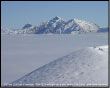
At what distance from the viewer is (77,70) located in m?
21.5

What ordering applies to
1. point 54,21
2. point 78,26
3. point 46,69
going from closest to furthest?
point 46,69 → point 54,21 → point 78,26

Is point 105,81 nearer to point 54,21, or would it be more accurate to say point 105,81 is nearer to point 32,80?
point 32,80

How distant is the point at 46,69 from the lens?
24.2 meters

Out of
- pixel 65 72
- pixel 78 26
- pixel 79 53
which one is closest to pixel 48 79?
pixel 65 72

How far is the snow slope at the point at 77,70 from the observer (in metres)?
20.1

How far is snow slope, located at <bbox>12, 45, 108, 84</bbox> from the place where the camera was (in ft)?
66.0

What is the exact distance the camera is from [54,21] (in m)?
102

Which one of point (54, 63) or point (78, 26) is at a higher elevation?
point (54, 63)

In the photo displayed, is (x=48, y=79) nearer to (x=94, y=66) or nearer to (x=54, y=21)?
(x=94, y=66)

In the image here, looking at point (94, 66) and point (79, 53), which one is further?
point (79, 53)

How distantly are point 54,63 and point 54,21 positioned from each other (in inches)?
3020

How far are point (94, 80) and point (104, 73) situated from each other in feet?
5.97

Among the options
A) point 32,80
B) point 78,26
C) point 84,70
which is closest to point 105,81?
point 84,70

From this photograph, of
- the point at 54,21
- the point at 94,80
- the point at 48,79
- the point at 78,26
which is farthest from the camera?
the point at 78,26
